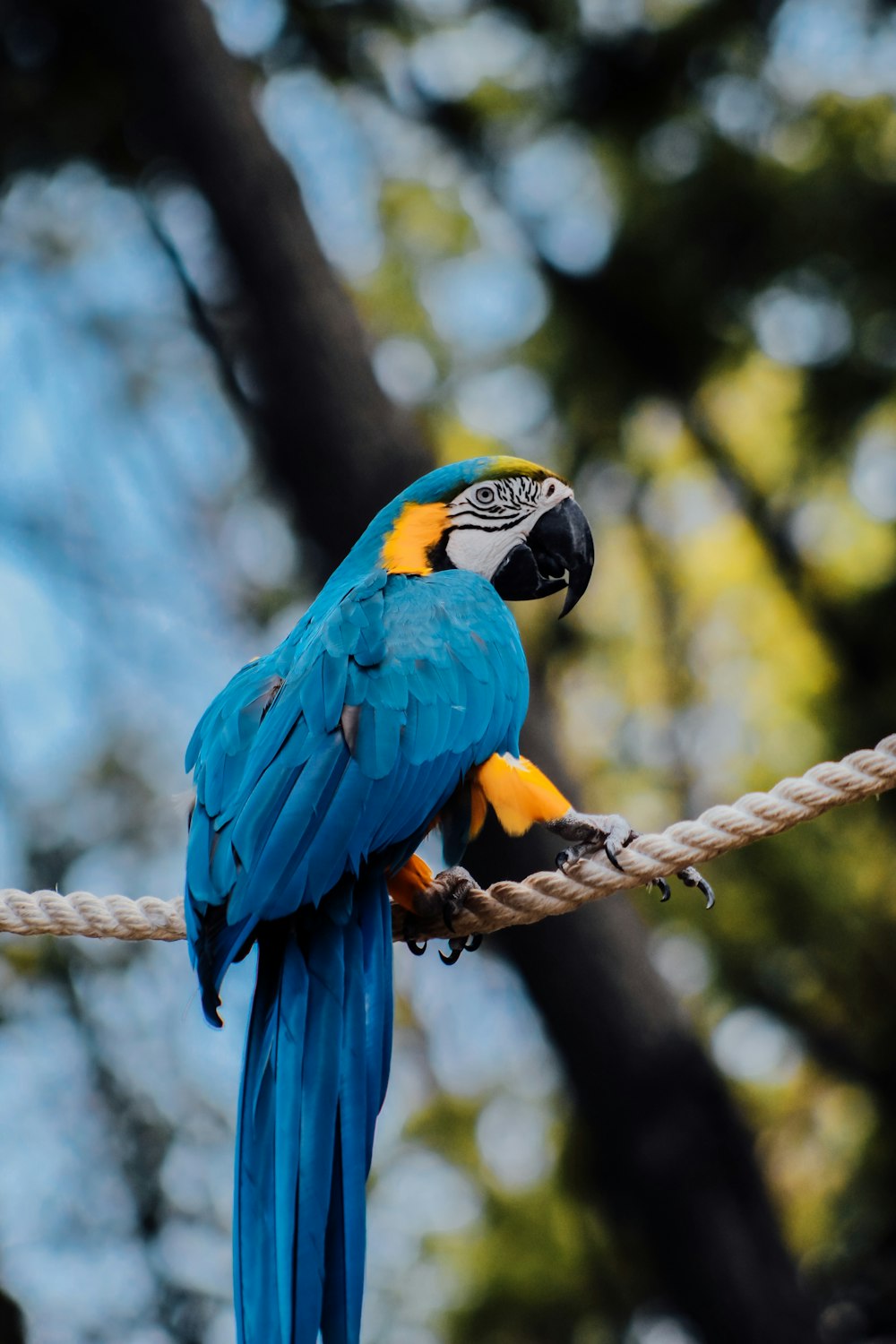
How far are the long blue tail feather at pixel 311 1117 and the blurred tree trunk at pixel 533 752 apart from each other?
187 cm

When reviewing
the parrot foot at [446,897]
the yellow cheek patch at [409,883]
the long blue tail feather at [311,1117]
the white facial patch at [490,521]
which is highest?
the white facial patch at [490,521]

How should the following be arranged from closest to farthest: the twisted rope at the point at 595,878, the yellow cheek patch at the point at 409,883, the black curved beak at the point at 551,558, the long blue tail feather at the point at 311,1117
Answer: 1. the long blue tail feather at the point at 311,1117
2. the twisted rope at the point at 595,878
3. the yellow cheek patch at the point at 409,883
4. the black curved beak at the point at 551,558

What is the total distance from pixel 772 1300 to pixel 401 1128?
2177 millimetres

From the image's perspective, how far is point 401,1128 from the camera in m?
5.42

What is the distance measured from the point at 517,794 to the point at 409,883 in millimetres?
261

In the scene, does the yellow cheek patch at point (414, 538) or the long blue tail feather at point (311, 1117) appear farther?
the yellow cheek patch at point (414, 538)

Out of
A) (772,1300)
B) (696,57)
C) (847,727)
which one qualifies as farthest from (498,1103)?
(696,57)

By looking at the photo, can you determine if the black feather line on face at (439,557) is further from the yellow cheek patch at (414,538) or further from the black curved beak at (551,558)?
the black curved beak at (551,558)

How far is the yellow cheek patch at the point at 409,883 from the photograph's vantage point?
2.21 m

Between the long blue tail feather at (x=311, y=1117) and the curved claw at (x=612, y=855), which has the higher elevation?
the curved claw at (x=612, y=855)

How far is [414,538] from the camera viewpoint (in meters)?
2.59

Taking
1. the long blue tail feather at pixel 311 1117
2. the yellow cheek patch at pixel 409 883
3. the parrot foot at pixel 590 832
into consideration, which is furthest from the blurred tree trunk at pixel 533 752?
the long blue tail feather at pixel 311 1117

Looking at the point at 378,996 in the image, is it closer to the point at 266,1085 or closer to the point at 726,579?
the point at 266,1085

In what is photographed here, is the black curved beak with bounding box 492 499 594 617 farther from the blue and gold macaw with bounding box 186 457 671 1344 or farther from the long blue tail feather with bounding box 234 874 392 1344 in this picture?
the long blue tail feather with bounding box 234 874 392 1344
